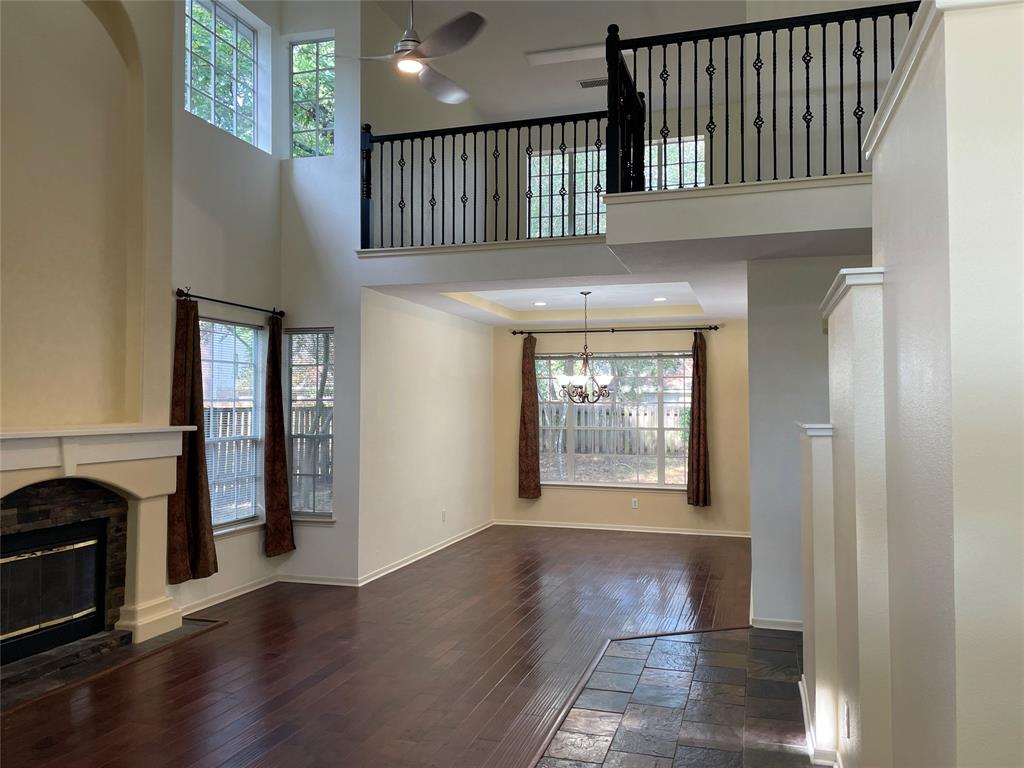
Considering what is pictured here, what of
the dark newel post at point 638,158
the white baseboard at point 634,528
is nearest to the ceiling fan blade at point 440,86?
the dark newel post at point 638,158

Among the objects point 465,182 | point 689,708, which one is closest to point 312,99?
point 465,182

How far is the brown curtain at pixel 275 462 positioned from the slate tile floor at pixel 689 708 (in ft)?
10.2

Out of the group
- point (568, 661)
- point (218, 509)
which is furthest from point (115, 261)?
point (568, 661)

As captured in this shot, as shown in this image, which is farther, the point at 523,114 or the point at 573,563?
the point at 523,114

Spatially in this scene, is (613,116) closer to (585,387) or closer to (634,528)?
(585,387)

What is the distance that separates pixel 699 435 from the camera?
9.07 m

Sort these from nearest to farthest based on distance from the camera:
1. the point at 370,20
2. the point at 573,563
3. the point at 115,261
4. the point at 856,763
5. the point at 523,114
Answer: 1. the point at 856,763
2. the point at 115,261
3. the point at 370,20
4. the point at 573,563
5. the point at 523,114

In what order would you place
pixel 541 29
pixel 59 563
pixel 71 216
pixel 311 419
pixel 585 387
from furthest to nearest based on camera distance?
1. pixel 585 387
2. pixel 541 29
3. pixel 311 419
4. pixel 71 216
5. pixel 59 563

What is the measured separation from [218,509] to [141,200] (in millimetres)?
2460

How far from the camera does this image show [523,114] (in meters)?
9.31

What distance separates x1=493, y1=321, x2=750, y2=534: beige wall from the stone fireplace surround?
5.36 metres

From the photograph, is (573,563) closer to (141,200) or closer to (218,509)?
(218,509)

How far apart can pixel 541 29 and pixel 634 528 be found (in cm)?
599

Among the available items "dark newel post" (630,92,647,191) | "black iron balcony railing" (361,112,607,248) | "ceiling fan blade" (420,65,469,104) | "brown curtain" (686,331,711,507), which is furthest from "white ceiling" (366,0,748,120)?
"brown curtain" (686,331,711,507)
